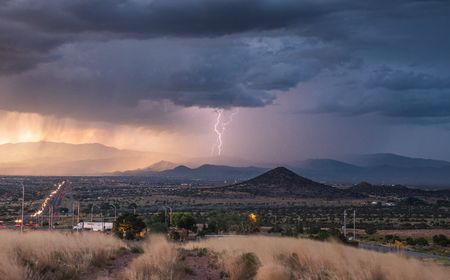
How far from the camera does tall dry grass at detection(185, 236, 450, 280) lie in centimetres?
1883

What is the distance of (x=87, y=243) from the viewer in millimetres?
27484

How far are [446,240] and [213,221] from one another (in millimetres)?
27091

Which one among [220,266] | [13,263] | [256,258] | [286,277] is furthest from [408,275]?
[13,263]

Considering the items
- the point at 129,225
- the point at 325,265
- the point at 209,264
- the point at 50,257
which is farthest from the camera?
the point at 129,225

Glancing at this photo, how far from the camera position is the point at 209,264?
84.6 ft

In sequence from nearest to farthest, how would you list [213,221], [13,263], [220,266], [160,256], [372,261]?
[13,263] < [372,261] < [160,256] < [220,266] < [213,221]

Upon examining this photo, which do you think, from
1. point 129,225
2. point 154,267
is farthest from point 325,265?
point 129,225

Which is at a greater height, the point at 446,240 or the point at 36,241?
the point at 36,241

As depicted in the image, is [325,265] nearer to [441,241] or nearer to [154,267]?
[154,267]

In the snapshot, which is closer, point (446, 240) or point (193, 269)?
point (193, 269)

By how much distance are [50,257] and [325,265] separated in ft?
32.5

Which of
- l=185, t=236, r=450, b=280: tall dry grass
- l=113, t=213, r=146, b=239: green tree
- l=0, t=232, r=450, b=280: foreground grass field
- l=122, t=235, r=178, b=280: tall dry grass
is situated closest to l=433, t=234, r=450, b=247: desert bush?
l=113, t=213, r=146, b=239: green tree

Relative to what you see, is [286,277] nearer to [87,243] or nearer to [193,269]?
[193,269]

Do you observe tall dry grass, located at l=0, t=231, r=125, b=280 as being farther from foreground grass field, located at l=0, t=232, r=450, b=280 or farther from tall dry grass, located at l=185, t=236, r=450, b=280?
tall dry grass, located at l=185, t=236, r=450, b=280
